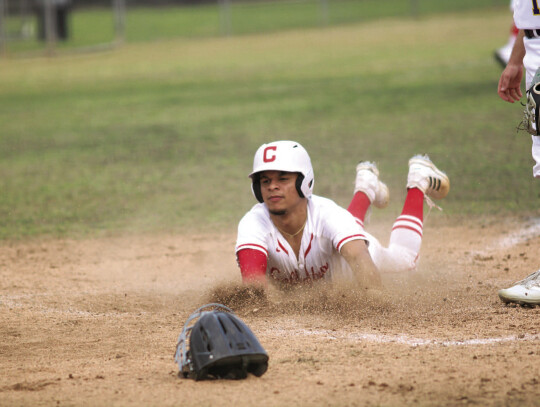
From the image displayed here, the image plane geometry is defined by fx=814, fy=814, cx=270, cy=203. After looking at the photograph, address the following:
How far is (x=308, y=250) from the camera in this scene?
5035 mm

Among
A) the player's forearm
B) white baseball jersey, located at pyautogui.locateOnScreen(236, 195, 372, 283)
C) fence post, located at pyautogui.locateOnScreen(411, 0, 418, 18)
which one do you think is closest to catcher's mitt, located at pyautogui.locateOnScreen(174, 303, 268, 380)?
white baseball jersey, located at pyautogui.locateOnScreen(236, 195, 372, 283)

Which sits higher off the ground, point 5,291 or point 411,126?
point 411,126

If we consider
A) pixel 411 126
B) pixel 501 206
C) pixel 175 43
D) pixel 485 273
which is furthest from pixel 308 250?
pixel 175 43

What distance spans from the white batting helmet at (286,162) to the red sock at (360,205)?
1033mm

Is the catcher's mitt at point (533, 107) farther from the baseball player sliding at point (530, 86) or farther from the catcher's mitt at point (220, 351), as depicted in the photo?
the catcher's mitt at point (220, 351)

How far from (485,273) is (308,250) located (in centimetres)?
146

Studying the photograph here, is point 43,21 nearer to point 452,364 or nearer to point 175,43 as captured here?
point 175,43

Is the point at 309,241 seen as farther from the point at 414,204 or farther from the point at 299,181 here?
the point at 414,204

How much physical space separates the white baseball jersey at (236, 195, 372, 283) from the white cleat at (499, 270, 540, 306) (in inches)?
34.5

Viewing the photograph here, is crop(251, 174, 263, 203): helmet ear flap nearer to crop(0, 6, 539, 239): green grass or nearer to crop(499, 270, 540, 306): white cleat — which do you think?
crop(499, 270, 540, 306): white cleat

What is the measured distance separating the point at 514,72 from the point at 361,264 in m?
1.52

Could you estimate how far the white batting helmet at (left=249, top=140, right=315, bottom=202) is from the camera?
4836 millimetres

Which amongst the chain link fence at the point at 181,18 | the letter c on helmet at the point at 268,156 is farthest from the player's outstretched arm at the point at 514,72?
the chain link fence at the point at 181,18

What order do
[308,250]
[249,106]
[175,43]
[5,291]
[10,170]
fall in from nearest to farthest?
[308,250] < [5,291] < [10,170] < [249,106] < [175,43]
